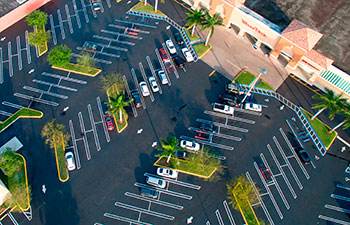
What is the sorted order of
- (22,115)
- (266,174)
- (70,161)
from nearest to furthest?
(70,161), (266,174), (22,115)

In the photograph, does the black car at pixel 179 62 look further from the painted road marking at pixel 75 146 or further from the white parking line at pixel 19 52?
the white parking line at pixel 19 52

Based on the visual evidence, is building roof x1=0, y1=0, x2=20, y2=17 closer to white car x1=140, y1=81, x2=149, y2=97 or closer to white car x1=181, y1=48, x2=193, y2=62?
white car x1=140, y1=81, x2=149, y2=97

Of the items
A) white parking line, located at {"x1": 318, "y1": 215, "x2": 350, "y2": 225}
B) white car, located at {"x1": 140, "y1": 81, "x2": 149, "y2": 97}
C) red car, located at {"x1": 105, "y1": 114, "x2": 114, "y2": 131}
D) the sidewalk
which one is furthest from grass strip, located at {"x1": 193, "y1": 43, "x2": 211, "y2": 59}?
white parking line, located at {"x1": 318, "y1": 215, "x2": 350, "y2": 225}

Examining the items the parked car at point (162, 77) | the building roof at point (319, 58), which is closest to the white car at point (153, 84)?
the parked car at point (162, 77)

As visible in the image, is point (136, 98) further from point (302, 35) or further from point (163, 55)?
point (302, 35)

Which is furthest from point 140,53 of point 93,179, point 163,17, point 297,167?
point 297,167

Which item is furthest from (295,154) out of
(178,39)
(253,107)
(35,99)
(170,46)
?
(35,99)
